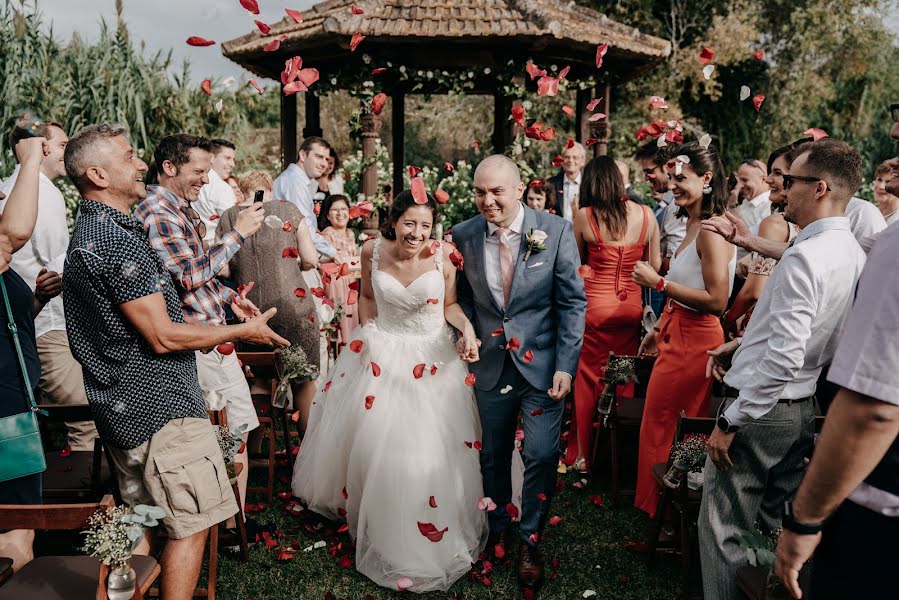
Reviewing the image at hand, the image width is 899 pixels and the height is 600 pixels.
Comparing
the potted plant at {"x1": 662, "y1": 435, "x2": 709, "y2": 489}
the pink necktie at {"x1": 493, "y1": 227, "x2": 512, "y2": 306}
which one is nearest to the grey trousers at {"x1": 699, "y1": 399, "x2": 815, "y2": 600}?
the potted plant at {"x1": 662, "y1": 435, "x2": 709, "y2": 489}

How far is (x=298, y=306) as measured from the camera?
4.97 metres

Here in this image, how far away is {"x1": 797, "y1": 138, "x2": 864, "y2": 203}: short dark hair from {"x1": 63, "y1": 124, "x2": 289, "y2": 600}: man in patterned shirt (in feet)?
7.54

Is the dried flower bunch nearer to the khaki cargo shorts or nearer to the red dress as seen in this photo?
the khaki cargo shorts

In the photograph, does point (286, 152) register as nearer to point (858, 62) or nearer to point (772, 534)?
point (772, 534)

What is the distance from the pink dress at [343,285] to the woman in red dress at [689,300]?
362cm

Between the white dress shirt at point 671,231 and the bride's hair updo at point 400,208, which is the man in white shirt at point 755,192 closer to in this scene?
the white dress shirt at point 671,231

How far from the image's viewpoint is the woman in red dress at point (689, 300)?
3688 mm

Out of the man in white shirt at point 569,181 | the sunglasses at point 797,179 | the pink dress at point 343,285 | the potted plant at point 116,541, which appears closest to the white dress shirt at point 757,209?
the man in white shirt at point 569,181

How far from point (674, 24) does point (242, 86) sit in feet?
44.2

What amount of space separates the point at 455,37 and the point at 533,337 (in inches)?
237

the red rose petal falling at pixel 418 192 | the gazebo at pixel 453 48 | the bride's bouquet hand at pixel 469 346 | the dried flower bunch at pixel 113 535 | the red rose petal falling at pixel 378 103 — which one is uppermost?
the gazebo at pixel 453 48

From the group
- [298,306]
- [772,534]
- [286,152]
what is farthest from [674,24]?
[772,534]

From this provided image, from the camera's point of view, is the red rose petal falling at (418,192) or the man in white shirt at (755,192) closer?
the red rose petal falling at (418,192)

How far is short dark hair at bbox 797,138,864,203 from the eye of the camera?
7.84ft
